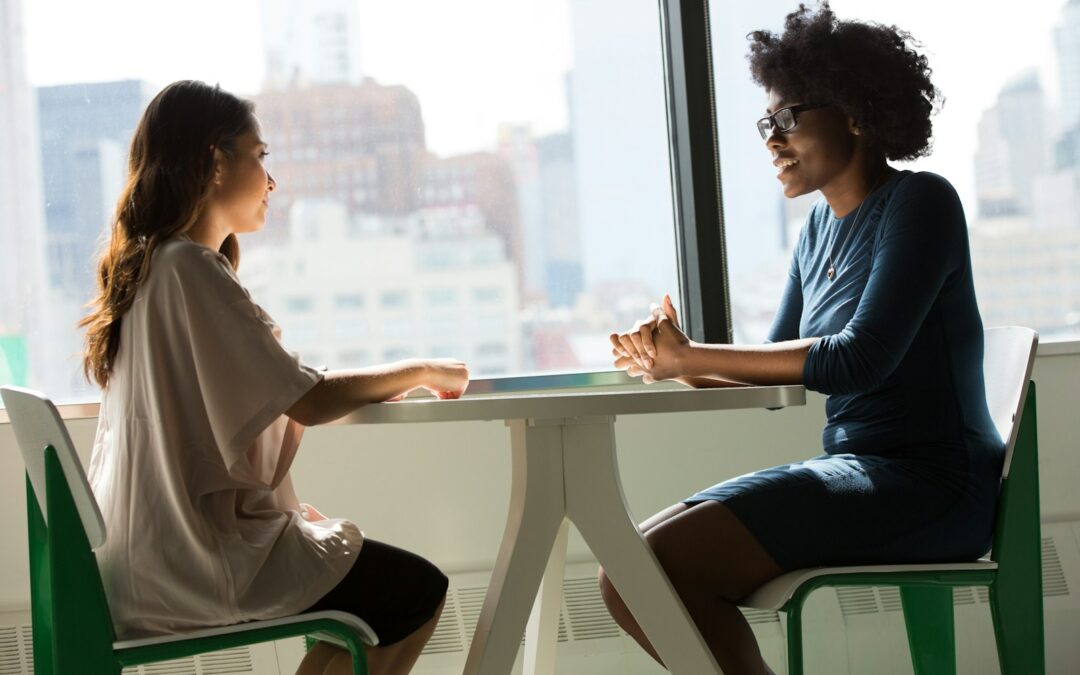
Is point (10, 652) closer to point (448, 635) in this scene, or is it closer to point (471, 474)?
point (448, 635)

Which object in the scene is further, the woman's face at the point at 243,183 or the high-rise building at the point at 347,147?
the high-rise building at the point at 347,147

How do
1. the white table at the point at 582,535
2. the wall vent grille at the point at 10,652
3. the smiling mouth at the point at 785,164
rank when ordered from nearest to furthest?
the white table at the point at 582,535, the smiling mouth at the point at 785,164, the wall vent grille at the point at 10,652

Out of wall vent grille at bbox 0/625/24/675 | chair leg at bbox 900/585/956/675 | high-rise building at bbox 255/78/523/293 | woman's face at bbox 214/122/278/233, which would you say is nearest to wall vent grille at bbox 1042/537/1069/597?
chair leg at bbox 900/585/956/675

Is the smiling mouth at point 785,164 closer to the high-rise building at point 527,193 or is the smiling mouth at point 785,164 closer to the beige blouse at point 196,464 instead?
the high-rise building at point 527,193

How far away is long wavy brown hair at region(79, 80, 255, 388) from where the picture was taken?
61.2 inches

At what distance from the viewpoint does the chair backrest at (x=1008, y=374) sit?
5.37 ft

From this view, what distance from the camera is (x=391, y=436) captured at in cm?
259

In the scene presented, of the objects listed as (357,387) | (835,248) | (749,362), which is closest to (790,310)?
(835,248)

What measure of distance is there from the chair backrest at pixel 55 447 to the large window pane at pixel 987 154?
181 centimetres

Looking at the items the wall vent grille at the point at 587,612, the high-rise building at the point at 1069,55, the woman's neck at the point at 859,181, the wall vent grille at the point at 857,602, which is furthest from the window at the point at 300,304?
the high-rise building at the point at 1069,55

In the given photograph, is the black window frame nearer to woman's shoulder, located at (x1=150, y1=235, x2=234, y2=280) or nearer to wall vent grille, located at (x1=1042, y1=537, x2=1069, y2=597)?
wall vent grille, located at (x1=1042, y1=537, x2=1069, y2=597)

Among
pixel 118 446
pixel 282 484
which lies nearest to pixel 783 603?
pixel 282 484

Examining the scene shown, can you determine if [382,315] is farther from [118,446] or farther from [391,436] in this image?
[118,446]

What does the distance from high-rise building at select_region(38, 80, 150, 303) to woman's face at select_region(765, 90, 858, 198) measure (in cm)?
A: 162
